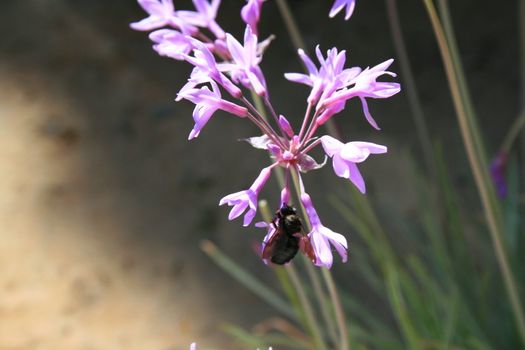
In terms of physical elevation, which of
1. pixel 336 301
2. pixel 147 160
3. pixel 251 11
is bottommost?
pixel 336 301

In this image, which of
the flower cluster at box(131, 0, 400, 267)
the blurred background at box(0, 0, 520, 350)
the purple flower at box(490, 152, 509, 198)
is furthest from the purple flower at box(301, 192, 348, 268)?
the blurred background at box(0, 0, 520, 350)

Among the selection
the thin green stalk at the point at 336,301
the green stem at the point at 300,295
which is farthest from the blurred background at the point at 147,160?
the thin green stalk at the point at 336,301

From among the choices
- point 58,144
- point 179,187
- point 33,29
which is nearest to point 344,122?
point 179,187

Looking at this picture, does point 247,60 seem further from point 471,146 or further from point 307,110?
point 471,146

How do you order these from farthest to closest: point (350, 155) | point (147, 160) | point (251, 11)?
point (147, 160) → point (251, 11) → point (350, 155)

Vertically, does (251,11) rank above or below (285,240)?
above

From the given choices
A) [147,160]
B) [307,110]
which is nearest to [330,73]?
[307,110]
